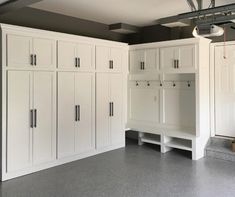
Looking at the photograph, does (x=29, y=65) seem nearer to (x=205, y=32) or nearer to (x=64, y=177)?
(x=64, y=177)

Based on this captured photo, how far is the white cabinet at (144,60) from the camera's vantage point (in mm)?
5672

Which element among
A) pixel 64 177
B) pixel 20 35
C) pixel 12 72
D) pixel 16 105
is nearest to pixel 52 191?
pixel 64 177

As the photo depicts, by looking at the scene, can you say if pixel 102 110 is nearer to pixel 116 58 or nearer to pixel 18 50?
pixel 116 58


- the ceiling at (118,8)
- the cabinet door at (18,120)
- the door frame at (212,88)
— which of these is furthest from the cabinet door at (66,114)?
the door frame at (212,88)

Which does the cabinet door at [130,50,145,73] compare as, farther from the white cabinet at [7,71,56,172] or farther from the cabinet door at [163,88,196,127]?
the white cabinet at [7,71,56,172]

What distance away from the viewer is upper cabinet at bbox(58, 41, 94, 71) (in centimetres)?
469

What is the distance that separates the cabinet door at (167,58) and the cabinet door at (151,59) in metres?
0.12

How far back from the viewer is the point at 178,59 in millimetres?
5301

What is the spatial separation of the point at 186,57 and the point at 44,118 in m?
2.85

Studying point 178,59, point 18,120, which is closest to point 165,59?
point 178,59

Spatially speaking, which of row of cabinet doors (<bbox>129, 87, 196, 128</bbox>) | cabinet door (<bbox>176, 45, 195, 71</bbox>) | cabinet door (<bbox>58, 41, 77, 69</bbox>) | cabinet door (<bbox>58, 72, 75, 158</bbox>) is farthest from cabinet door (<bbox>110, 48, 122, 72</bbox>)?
cabinet door (<bbox>176, 45, 195, 71</bbox>)

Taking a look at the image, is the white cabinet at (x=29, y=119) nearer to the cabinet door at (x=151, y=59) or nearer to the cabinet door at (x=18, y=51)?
the cabinet door at (x=18, y=51)

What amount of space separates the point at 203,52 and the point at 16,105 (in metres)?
3.47

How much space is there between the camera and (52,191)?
12.1 feet
